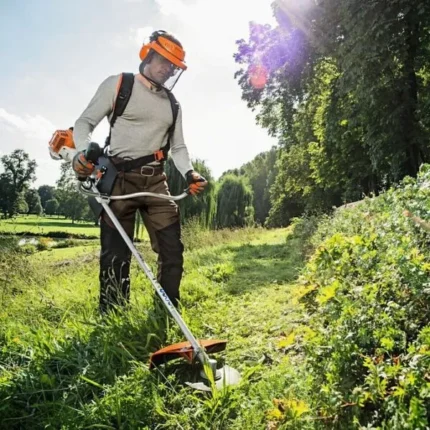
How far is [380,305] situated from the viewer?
2.37 m

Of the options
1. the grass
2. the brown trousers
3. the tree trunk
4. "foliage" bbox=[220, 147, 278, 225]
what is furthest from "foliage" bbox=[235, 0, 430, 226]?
"foliage" bbox=[220, 147, 278, 225]

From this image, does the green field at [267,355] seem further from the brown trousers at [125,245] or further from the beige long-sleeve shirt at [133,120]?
the beige long-sleeve shirt at [133,120]

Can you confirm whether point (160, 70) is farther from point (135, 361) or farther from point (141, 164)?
point (135, 361)

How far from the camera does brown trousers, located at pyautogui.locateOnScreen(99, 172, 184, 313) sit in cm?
364

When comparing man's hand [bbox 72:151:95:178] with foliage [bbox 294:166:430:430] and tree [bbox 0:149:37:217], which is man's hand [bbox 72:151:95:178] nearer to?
foliage [bbox 294:166:430:430]

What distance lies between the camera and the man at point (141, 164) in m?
3.58

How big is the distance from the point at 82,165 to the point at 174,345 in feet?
4.81

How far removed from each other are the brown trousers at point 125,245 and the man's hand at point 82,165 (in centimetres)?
40

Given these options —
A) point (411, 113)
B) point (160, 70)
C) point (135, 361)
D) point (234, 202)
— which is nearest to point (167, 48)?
point (160, 70)

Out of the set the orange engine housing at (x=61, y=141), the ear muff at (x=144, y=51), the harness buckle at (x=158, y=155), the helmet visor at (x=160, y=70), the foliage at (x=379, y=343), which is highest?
the ear muff at (x=144, y=51)

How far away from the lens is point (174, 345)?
9.20ft

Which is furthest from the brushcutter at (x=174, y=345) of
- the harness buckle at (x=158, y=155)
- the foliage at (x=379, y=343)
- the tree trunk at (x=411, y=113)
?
the tree trunk at (x=411, y=113)

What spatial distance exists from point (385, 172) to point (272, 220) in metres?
23.8

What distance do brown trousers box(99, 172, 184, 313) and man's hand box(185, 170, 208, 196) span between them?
264mm
